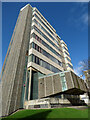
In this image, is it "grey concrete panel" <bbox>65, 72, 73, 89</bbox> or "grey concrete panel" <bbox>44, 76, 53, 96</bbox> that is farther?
"grey concrete panel" <bbox>44, 76, 53, 96</bbox>

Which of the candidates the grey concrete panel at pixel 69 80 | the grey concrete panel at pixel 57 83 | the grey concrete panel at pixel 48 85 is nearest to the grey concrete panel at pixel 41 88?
the grey concrete panel at pixel 48 85

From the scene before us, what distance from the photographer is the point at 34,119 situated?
7102mm

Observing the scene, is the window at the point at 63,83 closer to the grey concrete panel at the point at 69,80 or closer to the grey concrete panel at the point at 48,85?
the grey concrete panel at the point at 69,80

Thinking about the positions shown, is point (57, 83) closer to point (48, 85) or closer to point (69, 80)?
point (48, 85)

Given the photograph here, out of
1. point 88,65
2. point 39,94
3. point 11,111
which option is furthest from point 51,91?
point 88,65

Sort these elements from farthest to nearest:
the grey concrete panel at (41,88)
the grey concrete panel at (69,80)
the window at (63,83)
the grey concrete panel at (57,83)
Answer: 1. the grey concrete panel at (41,88)
2. the grey concrete panel at (57,83)
3. the window at (63,83)
4. the grey concrete panel at (69,80)

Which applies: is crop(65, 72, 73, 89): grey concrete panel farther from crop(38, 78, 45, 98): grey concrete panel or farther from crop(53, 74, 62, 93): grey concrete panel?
crop(38, 78, 45, 98): grey concrete panel

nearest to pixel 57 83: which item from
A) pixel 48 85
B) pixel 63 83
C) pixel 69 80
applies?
pixel 63 83

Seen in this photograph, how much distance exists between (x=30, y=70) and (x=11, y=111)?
8.57m

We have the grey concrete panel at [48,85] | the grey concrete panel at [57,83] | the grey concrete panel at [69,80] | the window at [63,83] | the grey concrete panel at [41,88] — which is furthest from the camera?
the grey concrete panel at [41,88]

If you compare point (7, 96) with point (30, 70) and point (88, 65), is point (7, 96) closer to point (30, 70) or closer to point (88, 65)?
point (30, 70)

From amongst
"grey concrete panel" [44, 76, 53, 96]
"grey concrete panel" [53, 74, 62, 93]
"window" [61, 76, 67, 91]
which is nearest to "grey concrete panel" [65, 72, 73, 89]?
"window" [61, 76, 67, 91]

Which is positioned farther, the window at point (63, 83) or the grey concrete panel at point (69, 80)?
the window at point (63, 83)

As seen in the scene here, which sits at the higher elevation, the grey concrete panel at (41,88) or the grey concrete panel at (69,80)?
the grey concrete panel at (69,80)
